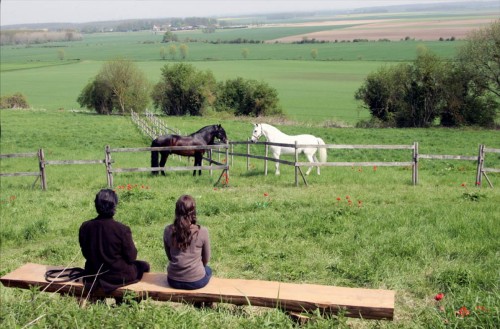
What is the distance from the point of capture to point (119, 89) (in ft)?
184

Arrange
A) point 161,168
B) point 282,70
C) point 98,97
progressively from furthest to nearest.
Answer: point 282,70
point 98,97
point 161,168

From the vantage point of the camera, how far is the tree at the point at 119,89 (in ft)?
184

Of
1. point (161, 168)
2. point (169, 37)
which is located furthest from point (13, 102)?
point (169, 37)

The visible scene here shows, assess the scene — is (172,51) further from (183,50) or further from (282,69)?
(282,69)

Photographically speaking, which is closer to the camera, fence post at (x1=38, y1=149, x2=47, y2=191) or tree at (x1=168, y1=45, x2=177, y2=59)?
fence post at (x1=38, y1=149, x2=47, y2=191)

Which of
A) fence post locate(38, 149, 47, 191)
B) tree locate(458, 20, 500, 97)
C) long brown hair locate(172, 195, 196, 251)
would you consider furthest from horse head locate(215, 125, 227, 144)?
tree locate(458, 20, 500, 97)

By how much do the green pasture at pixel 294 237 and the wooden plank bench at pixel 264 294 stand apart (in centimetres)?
16

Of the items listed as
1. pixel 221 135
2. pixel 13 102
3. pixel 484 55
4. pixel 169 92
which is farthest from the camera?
pixel 13 102

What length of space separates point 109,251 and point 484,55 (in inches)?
1593

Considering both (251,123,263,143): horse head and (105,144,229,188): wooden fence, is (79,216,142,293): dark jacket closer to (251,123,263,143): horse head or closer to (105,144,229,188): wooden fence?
(105,144,229,188): wooden fence

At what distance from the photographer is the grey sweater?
5633mm

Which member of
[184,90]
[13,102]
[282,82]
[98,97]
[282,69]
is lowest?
[13,102]

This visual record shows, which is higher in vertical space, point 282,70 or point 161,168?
point 282,70

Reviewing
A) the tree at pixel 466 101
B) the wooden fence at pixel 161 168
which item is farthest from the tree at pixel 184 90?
the wooden fence at pixel 161 168
